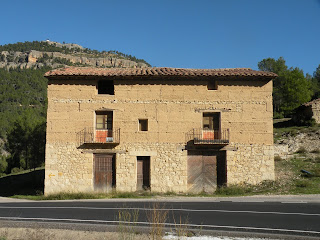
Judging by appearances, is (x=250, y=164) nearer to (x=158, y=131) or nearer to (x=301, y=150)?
(x=158, y=131)

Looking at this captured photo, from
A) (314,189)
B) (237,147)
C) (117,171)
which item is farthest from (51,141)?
(314,189)

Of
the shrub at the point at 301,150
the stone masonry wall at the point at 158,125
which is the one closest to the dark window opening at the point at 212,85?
the stone masonry wall at the point at 158,125

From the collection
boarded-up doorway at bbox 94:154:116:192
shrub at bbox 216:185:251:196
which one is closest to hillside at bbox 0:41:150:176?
boarded-up doorway at bbox 94:154:116:192

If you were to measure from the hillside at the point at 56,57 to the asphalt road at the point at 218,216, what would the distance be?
332 feet

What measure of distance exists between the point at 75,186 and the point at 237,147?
9828mm

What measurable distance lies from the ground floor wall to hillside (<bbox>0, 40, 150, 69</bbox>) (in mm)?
94249

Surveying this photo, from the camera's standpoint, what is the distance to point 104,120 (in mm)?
19203

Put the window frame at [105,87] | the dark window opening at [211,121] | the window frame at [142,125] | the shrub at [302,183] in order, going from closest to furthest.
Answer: the shrub at [302,183], the window frame at [142,125], the dark window opening at [211,121], the window frame at [105,87]

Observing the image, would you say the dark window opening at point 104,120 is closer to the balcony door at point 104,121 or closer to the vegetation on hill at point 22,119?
the balcony door at point 104,121

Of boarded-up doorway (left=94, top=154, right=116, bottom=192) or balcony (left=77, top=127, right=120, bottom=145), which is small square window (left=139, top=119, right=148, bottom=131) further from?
boarded-up doorway (left=94, top=154, right=116, bottom=192)

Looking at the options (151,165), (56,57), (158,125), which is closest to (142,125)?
(158,125)

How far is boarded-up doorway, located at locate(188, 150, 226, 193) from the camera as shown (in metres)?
18.7

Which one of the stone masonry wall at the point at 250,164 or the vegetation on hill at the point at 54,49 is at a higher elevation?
the vegetation on hill at the point at 54,49

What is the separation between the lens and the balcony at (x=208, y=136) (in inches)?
728
